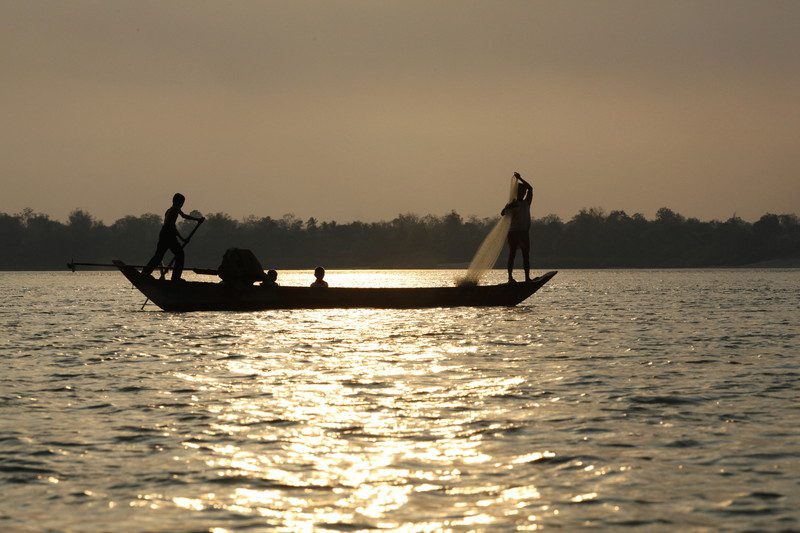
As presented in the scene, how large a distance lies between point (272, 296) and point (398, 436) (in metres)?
20.1

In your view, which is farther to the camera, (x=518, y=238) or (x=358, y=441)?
(x=518, y=238)

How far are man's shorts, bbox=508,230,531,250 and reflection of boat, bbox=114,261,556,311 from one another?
1853 mm

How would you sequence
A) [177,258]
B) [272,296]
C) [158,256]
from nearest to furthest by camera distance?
[177,258]
[158,256]
[272,296]

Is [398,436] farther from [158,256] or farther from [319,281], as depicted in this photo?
[319,281]

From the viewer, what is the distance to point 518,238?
3077cm

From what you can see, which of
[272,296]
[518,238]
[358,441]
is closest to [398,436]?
[358,441]

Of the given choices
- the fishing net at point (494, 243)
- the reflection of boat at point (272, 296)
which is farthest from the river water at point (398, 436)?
the fishing net at point (494, 243)

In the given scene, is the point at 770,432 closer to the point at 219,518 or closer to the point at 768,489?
the point at 768,489

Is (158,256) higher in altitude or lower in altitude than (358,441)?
higher

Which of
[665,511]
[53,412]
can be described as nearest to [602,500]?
[665,511]

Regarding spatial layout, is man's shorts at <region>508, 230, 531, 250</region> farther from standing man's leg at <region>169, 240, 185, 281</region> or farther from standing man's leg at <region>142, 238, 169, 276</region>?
standing man's leg at <region>142, 238, 169, 276</region>

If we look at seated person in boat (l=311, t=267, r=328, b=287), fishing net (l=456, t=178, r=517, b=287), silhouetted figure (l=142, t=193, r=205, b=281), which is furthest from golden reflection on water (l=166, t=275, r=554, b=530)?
fishing net (l=456, t=178, r=517, b=287)

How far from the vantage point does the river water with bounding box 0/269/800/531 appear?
7.52 m

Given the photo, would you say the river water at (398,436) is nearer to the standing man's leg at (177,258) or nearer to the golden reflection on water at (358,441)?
the golden reflection on water at (358,441)
